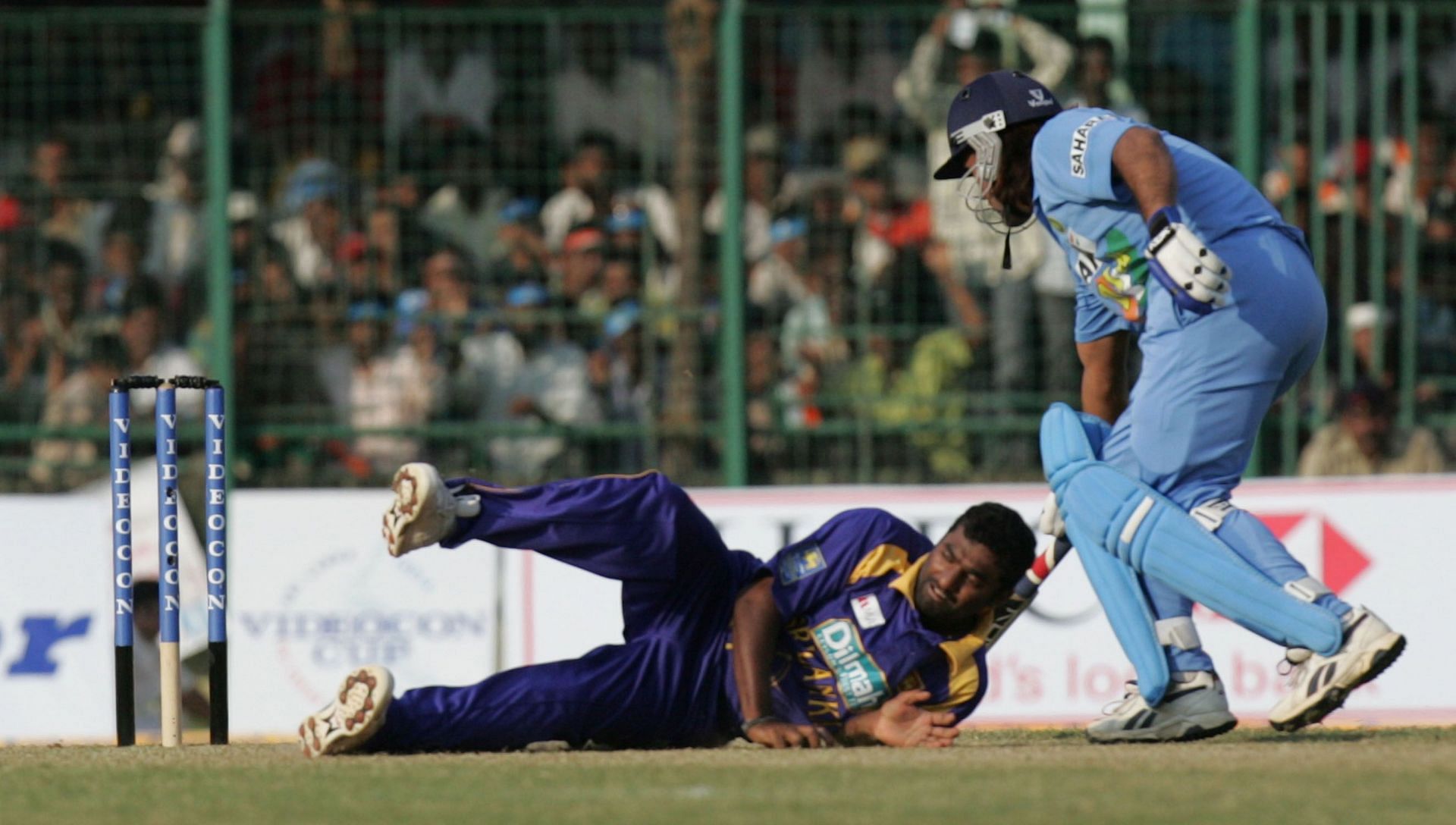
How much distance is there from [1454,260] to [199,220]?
237 inches

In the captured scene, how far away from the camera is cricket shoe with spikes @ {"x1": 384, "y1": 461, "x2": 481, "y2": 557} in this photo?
19.7 ft

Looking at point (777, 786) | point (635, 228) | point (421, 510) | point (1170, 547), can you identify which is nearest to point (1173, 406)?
point (1170, 547)

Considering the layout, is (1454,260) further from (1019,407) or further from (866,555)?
(866,555)

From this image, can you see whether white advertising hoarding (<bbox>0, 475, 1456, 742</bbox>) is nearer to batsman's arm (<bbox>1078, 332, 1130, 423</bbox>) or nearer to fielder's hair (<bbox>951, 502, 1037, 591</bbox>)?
batsman's arm (<bbox>1078, 332, 1130, 423</bbox>)

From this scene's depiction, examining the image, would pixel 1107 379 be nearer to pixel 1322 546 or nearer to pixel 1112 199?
pixel 1112 199

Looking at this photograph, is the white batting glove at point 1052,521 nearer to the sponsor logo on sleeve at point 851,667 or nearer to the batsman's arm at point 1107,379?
the batsman's arm at point 1107,379

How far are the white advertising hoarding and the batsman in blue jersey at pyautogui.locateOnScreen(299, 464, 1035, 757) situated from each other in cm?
309

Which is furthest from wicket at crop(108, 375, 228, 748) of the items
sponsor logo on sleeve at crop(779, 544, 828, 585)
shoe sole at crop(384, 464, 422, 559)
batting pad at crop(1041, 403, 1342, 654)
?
batting pad at crop(1041, 403, 1342, 654)

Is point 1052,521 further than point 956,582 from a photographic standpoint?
Yes

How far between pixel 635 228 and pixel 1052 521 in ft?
15.4

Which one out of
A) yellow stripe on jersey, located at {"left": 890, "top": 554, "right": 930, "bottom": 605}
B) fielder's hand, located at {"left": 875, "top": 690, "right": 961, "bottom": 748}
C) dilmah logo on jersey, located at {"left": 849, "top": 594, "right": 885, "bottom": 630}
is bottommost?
fielder's hand, located at {"left": 875, "top": 690, "right": 961, "bottom": 748}

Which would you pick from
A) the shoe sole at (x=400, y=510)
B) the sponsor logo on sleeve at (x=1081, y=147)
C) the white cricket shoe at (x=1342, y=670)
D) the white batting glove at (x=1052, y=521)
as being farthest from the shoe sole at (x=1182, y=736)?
the shoe sole at (x=400, y=510)

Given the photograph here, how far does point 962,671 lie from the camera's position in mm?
6340

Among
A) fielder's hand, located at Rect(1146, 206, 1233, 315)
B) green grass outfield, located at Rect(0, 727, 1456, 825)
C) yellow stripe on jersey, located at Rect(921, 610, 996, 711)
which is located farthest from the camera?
yellow stripe on jersey, located at Rect(921, 610, 996, 711)
